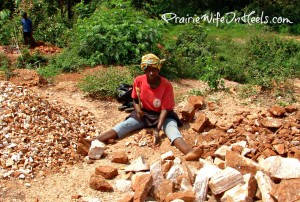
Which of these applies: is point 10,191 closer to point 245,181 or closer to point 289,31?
point 245,181

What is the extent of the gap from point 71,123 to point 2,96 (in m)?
1.01

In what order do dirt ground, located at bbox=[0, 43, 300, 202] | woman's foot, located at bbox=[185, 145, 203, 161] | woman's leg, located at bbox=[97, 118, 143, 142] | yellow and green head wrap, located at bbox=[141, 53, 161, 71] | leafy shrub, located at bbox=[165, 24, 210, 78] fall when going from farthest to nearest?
leafy shrub, located at bbox=[165, 24, 210, 78]
woman's leg, located at bbox=[97, 118, 143, 142]
yellow and green head wrap, located at bbox=[141, 53, 161, 71]
woman's foot, located at bbox=[185, 145, 203, 161]
dirt ground, located at bbox=[0, 43, 300, 202]

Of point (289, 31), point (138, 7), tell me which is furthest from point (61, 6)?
point (289, 31)

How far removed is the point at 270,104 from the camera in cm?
596

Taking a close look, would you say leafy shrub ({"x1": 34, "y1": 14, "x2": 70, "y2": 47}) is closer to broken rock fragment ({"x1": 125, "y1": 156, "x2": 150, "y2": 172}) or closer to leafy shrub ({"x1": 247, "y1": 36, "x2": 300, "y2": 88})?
leafy shrub ({"x1": 247, "y1": 36, "x2": 300, "y2": 88})

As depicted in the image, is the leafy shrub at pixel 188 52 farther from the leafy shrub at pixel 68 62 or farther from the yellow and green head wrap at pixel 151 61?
the yellow and green head wrap at pixel 151 61

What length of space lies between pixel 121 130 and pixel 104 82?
78.9 inches

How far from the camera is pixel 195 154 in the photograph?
15.4 ft

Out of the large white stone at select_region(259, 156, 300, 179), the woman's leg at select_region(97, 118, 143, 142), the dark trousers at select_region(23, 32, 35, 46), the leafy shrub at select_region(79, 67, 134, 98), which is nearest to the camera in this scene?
the large white stone at select_region(259, 156, 300, 179)

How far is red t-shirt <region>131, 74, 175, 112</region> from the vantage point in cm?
530

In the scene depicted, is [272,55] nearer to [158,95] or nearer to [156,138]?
[158,95]

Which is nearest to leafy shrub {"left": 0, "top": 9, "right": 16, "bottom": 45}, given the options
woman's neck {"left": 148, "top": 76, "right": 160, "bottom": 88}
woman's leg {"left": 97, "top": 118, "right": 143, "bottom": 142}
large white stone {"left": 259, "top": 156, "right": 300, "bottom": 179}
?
woman's leg {"left": 97, "top": 118, "right": 143, "bottom": 142}

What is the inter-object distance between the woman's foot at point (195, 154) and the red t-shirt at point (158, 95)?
82 cm

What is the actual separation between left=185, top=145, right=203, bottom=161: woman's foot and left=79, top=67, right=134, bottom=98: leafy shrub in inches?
101
